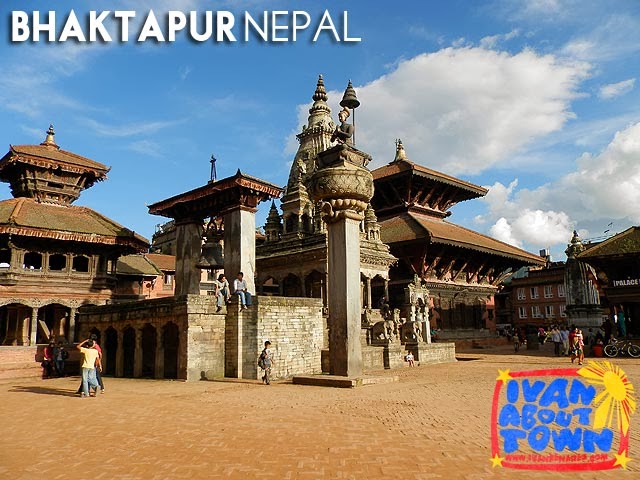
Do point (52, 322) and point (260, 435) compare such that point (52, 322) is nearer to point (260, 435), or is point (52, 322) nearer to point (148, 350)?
point (148, 350)

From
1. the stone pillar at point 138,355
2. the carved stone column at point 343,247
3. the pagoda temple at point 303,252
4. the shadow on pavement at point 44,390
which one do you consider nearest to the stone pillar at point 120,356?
the stone pillar at point 138,355

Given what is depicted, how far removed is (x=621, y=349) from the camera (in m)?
25.3

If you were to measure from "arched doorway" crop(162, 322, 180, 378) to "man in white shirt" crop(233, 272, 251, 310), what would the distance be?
3227 mm

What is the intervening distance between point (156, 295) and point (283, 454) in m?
43.7

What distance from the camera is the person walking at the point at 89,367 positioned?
13383 mm

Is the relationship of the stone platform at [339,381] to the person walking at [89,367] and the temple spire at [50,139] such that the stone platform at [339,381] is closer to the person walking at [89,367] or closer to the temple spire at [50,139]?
the person walking at [89,367]

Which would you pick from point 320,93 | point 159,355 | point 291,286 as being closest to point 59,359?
point 159,355

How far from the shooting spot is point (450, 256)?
3506cm

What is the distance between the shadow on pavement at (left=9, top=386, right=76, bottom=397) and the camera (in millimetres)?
14470

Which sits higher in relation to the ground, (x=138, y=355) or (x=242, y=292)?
(x=242, y=292)

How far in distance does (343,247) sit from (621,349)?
62.6 feet

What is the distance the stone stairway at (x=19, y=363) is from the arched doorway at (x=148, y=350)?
14.7 ft

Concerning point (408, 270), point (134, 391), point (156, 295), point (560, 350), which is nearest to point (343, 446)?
point (134, 391)

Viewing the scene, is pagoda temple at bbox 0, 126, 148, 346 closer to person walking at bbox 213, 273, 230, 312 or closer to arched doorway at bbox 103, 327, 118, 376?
arched doorway at bbox 103, 327, 118, 376
